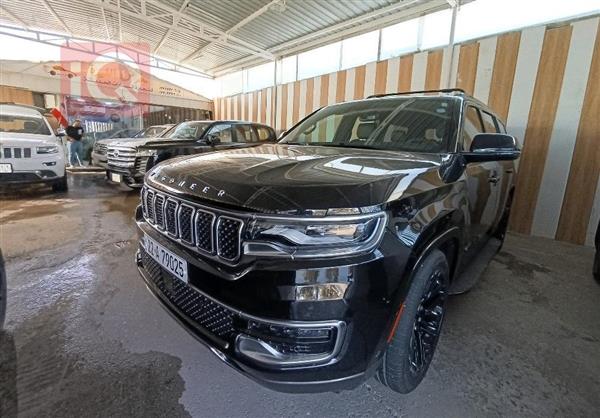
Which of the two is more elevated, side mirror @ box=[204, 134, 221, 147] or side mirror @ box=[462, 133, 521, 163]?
side mirror @ box=[204, 134, 221, 147]

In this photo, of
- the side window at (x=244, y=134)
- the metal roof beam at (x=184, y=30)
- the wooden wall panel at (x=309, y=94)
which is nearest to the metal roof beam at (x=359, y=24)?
the metal roof beam at (x=184, y=30)

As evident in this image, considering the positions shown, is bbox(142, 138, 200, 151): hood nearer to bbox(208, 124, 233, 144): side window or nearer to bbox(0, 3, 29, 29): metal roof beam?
bbox(208, 124, 233, 144): side window

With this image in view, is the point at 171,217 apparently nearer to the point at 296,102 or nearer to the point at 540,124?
the point at 540,124

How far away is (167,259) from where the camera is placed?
146 centimetres

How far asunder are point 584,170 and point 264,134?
555 cm

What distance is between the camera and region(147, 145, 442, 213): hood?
1089 mm

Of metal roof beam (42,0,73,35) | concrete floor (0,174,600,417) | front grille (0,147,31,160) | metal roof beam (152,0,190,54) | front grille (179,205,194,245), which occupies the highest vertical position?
metal roof beam (42,0,73,35)

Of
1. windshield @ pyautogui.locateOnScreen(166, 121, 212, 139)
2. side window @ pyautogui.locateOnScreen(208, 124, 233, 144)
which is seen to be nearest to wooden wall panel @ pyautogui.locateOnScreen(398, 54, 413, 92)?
side window @ pyautogui.locateOnScreen(208, 124, 233, 144)

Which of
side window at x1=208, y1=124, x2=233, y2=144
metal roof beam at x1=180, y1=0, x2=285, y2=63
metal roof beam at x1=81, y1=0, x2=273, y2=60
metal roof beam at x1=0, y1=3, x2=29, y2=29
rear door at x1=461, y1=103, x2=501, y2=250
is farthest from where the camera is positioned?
metal roof beam at x1=0, y1=3, x2=29, y2=29

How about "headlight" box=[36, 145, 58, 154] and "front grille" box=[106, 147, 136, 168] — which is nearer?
"headlight" box=[36, 145, 58, 154]

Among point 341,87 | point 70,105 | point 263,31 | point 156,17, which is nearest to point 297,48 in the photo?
point 263,31

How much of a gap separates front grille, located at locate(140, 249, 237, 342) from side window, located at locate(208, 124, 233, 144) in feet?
16.3

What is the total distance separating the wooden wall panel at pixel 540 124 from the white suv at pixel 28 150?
7.91 m

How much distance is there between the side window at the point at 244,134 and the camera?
645 centimetres
